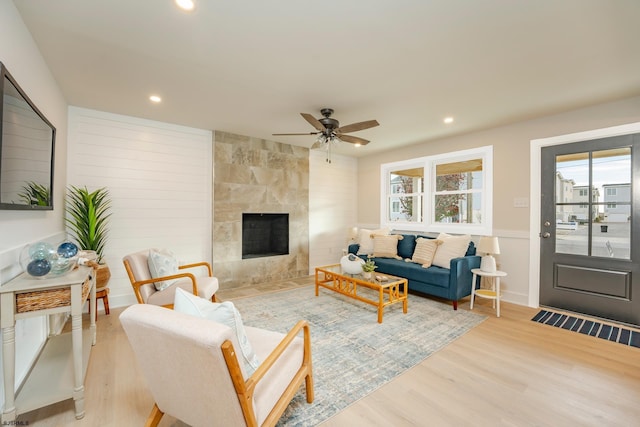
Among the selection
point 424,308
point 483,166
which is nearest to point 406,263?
point 424,308

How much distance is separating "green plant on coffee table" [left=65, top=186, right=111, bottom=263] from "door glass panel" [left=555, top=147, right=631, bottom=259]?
5651 millimetres

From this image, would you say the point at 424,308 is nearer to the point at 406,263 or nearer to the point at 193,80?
the point at 406,263

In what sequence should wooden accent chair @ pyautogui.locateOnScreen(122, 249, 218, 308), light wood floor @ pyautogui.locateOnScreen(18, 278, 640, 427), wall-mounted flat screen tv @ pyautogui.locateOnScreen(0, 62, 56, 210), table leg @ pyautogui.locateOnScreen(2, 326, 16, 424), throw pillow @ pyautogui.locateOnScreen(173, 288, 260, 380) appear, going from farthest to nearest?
wooden accent chair @ pyautogui.locateOnScreen(122, 249, 218, 308) < light wood floor @ pyautogui.locateOnScreen(18, 278, 640, 427) < wall-mounted flat screen tv @ pyautogui.locateOnScreen(0, 62, 56, 210) < table leg @ pyautogui.locateOnScreen(2, 326, 16, 424) < throw pillow @ pyautogui.locateOnScreen(173, 288, 260, 380)

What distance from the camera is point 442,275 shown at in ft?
11.9

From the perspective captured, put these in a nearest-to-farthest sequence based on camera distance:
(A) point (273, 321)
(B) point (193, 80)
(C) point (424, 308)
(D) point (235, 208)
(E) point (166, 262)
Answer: (B) point (193, 80), (E) point (166, 262), (A) point (273, 321), (C) point (424, 308), (D) point (235, 208)

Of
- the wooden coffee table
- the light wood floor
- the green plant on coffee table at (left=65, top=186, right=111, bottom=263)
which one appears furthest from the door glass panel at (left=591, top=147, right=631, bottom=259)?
the green plant on coffee table at (left=65, top=186, right=111, bottom=263)

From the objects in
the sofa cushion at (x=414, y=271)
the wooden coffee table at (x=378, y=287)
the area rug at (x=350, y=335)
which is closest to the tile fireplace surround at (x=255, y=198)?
the area rug at (x=350, y=335)

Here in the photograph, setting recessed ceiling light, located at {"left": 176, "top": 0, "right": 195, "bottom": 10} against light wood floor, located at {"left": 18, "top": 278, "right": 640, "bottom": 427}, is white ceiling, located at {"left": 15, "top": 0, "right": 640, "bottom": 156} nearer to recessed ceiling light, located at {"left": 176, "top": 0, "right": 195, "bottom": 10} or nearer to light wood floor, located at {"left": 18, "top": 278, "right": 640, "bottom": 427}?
recessed ceiling light, located at {"left": 176, "top": 0, "right": 195, "bottom": 10}

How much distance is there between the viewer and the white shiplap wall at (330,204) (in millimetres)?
5625

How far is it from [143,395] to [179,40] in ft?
8.40

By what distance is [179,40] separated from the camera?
209 cm

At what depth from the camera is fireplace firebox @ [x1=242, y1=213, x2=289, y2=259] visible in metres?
4.88

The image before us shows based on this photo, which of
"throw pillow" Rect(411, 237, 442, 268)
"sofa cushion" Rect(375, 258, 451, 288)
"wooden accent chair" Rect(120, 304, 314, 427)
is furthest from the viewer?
"throw pillow" Rect(411, 237, 442, 268)

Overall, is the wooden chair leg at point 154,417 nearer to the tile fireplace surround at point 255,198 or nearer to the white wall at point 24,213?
the white wall at point 24,213
